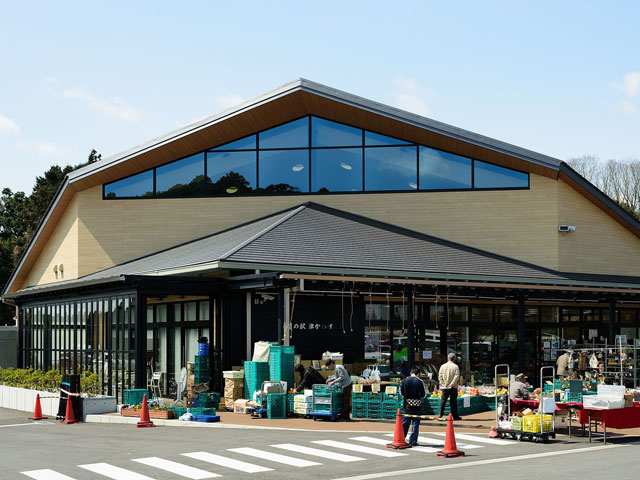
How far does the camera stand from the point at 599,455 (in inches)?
584

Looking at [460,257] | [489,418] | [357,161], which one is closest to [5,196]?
[357,161]

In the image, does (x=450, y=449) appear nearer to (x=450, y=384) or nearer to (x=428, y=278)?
(x=450, y=384)

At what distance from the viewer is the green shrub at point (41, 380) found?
2373cm

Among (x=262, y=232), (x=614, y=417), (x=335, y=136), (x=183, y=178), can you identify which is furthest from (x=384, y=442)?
(x=183, y=178)

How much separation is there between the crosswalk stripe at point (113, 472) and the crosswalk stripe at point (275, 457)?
2493 mm

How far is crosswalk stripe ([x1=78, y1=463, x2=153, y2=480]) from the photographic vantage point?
12758mm

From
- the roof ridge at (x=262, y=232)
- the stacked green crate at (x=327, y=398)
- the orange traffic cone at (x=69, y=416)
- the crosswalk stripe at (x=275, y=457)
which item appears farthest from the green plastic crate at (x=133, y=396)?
the crosswalk stripe at (x=275, y=457)

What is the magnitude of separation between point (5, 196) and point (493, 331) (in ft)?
185

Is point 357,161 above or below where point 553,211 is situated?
above

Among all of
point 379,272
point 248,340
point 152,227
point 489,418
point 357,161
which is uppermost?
point 357,161

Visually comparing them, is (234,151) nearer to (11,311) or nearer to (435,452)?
(435,452)

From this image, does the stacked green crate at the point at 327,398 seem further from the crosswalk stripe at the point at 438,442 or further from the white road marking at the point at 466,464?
the white road marking at the point at 466,464

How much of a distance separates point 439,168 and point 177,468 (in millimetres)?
20082

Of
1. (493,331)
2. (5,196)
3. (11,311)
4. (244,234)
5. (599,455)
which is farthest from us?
(5,196)
